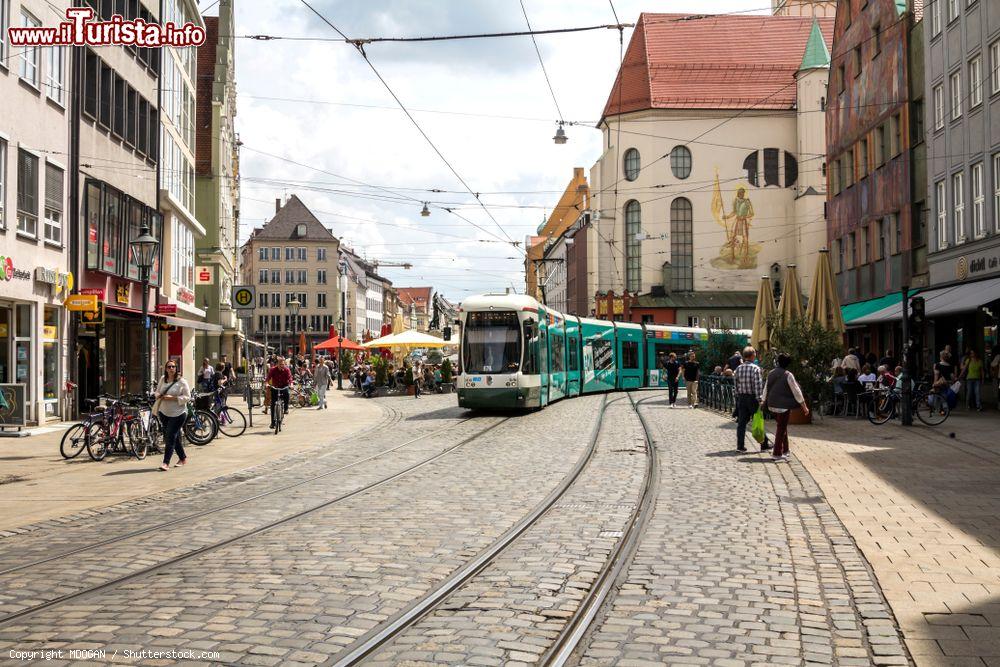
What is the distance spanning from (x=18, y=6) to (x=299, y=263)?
9193 centimetres

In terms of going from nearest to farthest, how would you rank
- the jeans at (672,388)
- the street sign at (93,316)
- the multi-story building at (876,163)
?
the street sign at (93,316) → the jeans at (672,388) → the multi-story building at (876,163)

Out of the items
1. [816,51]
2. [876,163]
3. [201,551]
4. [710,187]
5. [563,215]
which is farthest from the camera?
[563,215]

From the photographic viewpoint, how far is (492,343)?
85.3 feet

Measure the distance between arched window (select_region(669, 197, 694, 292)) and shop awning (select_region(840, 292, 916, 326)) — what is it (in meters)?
32.8

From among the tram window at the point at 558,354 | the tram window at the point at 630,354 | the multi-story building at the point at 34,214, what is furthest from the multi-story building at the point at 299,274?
the multi-story building at the point at 34,214

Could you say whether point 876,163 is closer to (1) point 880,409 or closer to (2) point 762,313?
(2) point 762,313

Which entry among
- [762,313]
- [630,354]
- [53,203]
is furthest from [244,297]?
[630,354]

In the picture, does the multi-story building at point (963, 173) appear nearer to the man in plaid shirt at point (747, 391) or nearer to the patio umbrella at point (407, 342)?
the man in plaid shirt at point (747, 391)

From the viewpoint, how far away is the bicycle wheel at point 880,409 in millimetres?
22734

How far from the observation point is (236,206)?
73.8 meters

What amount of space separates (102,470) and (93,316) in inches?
396

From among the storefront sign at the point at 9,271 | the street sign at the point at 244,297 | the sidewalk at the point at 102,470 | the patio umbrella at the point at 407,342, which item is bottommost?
the sidewalk at the point at 102,470

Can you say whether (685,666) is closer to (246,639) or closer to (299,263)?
(246,639)

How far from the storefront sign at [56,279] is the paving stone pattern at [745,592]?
16.4 meters
